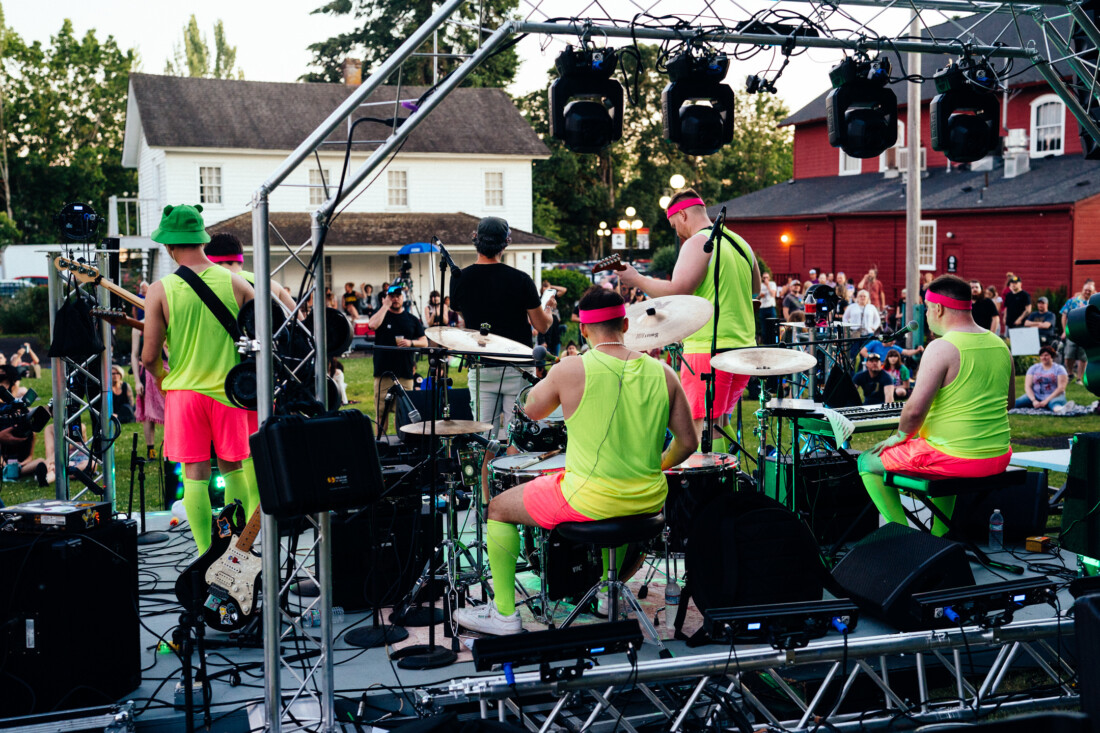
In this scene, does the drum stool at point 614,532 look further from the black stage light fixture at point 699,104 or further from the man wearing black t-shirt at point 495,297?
the black stage light fixture at point 699,104

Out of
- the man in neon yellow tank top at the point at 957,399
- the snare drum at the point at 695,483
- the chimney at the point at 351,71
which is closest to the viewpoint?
the snare drum at the point at 695,483

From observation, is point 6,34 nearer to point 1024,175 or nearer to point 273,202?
point 273,202

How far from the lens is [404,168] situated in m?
32.3

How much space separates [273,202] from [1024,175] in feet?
66.1

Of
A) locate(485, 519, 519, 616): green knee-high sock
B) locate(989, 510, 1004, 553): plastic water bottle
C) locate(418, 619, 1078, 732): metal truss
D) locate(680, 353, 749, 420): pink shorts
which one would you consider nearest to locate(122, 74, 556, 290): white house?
locate(680, 353, 749, 420): pink shorts

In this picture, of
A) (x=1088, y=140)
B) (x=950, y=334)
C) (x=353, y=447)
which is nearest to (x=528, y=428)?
(x=353, y=447)

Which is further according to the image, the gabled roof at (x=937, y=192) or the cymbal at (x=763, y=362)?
the gabled roof at (x=937, y=192)

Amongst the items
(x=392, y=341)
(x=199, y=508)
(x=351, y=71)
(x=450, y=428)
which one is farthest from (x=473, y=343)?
(x=351, y=71)

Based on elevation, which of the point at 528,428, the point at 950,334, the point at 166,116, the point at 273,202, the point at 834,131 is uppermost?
the point at 166,116

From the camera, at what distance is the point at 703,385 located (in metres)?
6.34

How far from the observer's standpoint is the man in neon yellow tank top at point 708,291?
20.4 feet

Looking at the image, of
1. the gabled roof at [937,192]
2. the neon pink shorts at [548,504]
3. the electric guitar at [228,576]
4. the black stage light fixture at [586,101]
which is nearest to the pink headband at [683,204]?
the black stage light fixture at [586,101]

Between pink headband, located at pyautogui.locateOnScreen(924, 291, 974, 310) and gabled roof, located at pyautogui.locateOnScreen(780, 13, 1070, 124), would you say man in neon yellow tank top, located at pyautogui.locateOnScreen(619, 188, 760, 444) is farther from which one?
gabled roof, located at pyautogui.locateOnScreen(780, 13, 1070, 124)

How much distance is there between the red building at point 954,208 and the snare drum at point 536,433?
20333 millimetres
